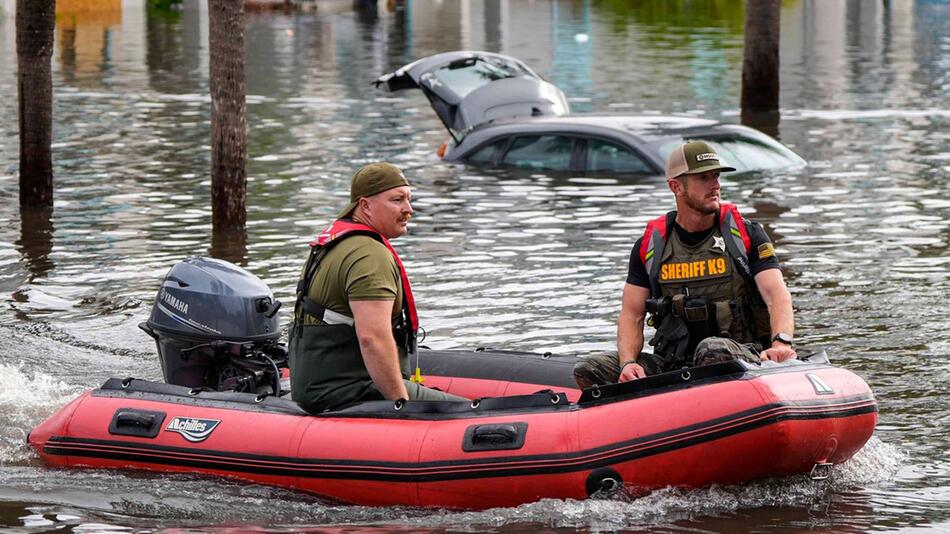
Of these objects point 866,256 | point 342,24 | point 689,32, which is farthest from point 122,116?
point 342,24

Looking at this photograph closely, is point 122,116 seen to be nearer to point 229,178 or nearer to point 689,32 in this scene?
point 229,178

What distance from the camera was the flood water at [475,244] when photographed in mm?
8195

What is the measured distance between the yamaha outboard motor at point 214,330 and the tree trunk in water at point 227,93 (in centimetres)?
528

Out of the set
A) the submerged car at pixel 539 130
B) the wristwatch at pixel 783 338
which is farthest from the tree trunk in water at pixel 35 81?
the wristwatch at pixel 783 338

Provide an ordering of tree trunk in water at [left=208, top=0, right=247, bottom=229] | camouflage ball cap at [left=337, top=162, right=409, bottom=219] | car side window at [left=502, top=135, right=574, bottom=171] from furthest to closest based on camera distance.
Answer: car side window at [left=502, top=135, right=574, bottom=171]
tree trunk in water at [left=208, top=0, right=247, bottom=229]
camouflage ball cap at [left=337, top=162, right=409, bottom=219]

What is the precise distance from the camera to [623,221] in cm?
1686

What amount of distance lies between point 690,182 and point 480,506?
189 centimetres

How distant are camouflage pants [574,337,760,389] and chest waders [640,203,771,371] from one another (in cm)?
9

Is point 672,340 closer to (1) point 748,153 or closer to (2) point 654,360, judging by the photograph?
(2) point 654,360

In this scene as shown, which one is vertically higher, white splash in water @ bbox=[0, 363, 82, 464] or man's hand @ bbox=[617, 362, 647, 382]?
man's hand @ bbox=[617, 362, 647, 382]

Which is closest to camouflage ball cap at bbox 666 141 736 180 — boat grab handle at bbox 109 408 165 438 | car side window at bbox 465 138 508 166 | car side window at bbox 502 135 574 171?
boat grab handle at bbox 109 408 165 438

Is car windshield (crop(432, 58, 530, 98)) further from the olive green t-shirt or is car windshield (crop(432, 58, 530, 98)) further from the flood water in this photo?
the olive green t-shirt

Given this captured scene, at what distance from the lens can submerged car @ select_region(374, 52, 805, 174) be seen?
1948cm

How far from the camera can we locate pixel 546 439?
791 centimetres
